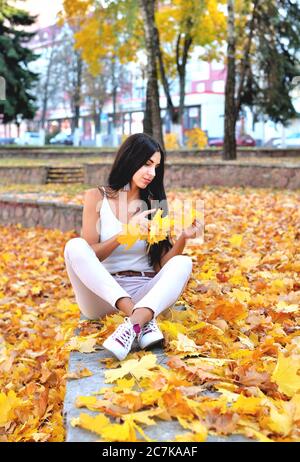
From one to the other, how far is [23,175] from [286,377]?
16.1 metres

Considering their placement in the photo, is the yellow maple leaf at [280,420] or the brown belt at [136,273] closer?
the yellow maple leaf at [280,420]

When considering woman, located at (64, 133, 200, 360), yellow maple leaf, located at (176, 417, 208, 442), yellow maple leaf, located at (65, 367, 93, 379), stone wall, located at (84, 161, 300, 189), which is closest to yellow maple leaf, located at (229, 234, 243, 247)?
woman, located at (64, 133, 200, 360)

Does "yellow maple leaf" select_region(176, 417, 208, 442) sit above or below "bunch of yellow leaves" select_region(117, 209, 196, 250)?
below

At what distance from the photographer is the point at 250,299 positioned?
4.14m

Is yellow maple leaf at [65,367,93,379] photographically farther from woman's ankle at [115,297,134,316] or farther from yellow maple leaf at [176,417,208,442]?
yellow maple leaf at [176,417,208,442]

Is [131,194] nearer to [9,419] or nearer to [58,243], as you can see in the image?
[9,419]

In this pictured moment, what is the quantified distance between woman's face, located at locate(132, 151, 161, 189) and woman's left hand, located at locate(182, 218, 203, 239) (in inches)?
13.5

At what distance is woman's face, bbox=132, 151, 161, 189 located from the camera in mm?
3627

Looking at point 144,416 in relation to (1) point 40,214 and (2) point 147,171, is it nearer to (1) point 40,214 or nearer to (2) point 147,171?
(2) point 147,171

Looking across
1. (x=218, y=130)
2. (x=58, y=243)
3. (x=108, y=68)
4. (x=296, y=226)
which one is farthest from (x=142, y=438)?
(x=218, y=130)

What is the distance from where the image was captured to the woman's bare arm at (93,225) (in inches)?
142

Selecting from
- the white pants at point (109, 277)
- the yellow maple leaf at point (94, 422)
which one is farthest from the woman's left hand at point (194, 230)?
the yellow maple leaf at point (94, 422)

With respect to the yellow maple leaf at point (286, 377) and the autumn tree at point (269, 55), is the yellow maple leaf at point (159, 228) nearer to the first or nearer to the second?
the yellow maple leaf at point (286, 377)

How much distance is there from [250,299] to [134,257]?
0.77m
